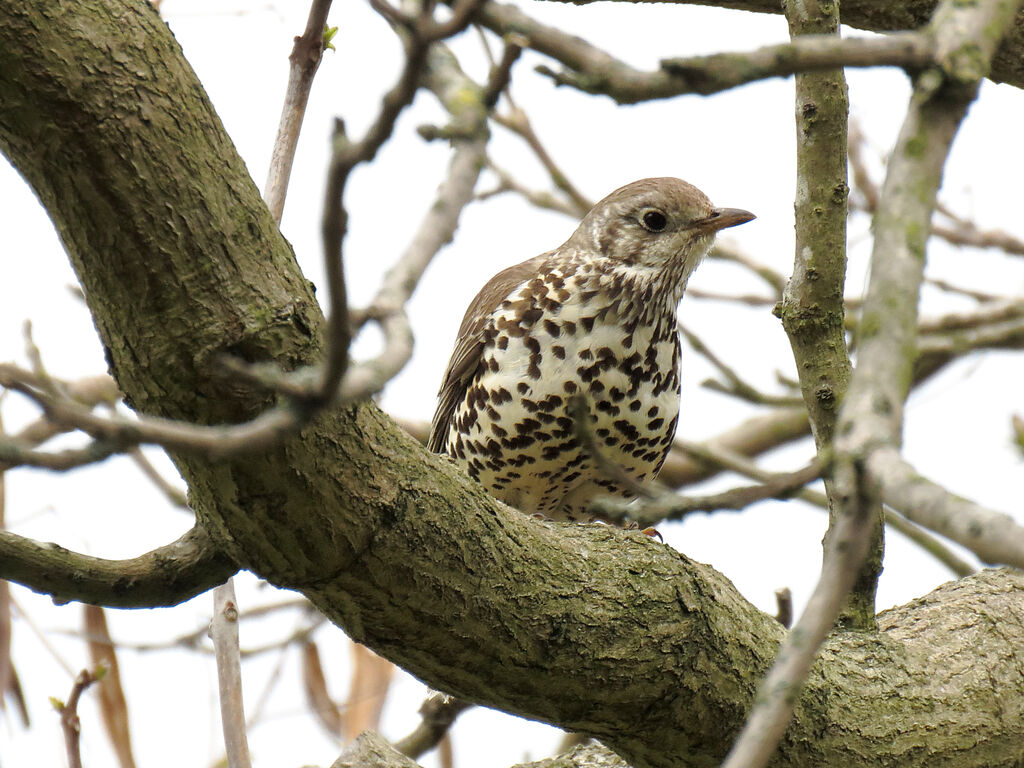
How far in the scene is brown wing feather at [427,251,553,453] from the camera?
5.92 metres

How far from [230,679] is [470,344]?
2.67 meters

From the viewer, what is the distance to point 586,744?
17.7 feet

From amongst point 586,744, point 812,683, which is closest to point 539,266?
point 586,744

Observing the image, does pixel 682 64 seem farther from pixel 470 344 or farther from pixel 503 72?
pixel 470 344

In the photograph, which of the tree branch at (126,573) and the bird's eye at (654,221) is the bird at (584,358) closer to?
the bird's eye at (654,221)

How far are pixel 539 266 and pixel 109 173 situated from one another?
3630mm

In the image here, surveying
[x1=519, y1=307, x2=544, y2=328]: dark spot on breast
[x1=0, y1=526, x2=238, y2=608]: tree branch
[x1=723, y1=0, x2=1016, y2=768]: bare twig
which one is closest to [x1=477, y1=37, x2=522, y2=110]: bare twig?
[x1=723, y1=0, x2=1016, y2=768]: bare twig

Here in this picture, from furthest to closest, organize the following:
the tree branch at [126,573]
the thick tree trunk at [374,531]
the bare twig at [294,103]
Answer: the bare twig at [294,103]
the tree branch at [126,573]
the thick tree trunk at [374,531]

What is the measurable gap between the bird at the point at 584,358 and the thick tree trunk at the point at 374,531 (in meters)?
1.41

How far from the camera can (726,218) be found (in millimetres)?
5898

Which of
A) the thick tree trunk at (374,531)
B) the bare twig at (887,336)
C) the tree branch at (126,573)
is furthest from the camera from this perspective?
the tree branch at (126,573)

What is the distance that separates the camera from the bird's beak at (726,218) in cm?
589

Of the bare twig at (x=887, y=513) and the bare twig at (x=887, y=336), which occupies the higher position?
the bare twig at (x=887, y=513)

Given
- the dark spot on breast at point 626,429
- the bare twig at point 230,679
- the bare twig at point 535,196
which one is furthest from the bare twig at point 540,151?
→ the bare twig at point 230,679
